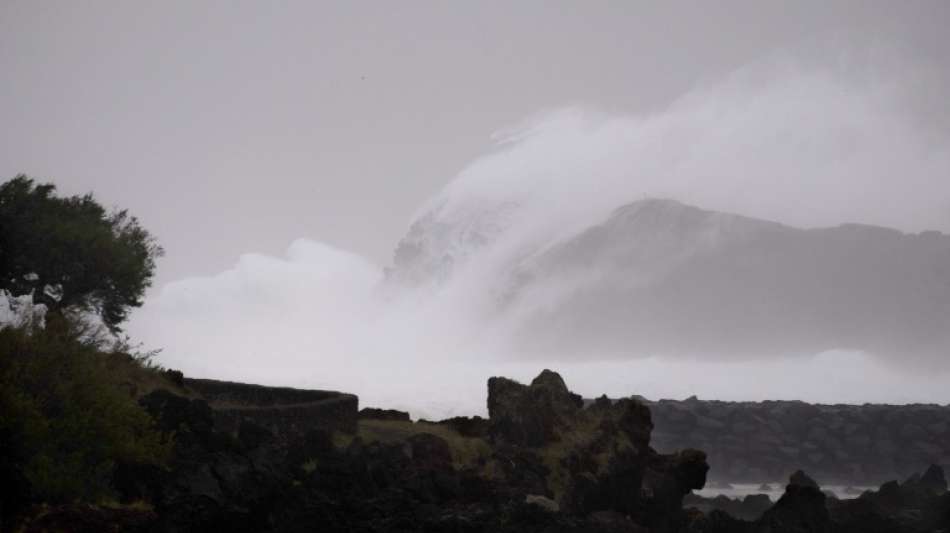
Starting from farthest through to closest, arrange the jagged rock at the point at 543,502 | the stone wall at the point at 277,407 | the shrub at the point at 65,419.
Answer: the stone wall at the point at 277,407
the jagged rock at the point at 543,502
the shrub at the point at 65,419

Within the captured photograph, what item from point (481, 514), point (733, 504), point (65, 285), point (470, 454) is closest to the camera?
point (481, 514)

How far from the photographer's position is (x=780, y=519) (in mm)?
45781

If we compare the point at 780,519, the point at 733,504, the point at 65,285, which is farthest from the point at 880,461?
the point at 65,285

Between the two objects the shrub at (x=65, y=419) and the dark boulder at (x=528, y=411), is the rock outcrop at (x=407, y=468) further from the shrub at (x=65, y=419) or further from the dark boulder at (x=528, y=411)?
the shrub at (x=65, y=419)

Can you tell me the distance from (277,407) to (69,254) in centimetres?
1860

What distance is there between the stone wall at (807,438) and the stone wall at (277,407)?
148 ft

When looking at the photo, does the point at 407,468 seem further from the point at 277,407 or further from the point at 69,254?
the point at 69,254

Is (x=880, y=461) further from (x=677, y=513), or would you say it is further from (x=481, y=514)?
(x=481, y=514)

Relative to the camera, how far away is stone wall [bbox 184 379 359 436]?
4100 cm

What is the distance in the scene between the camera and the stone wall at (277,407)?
135ft

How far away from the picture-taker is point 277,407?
4209 centimetres

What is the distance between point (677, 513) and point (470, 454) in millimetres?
9877

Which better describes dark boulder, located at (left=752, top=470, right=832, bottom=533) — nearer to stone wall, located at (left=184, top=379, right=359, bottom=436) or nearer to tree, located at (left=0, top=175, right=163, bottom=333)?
stone wall, located at (left=184, top=379, right=359, bottom=436)

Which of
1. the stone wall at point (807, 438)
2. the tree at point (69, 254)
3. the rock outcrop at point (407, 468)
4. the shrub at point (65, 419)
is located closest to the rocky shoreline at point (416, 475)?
the rock outcrop at point (407, 468)
